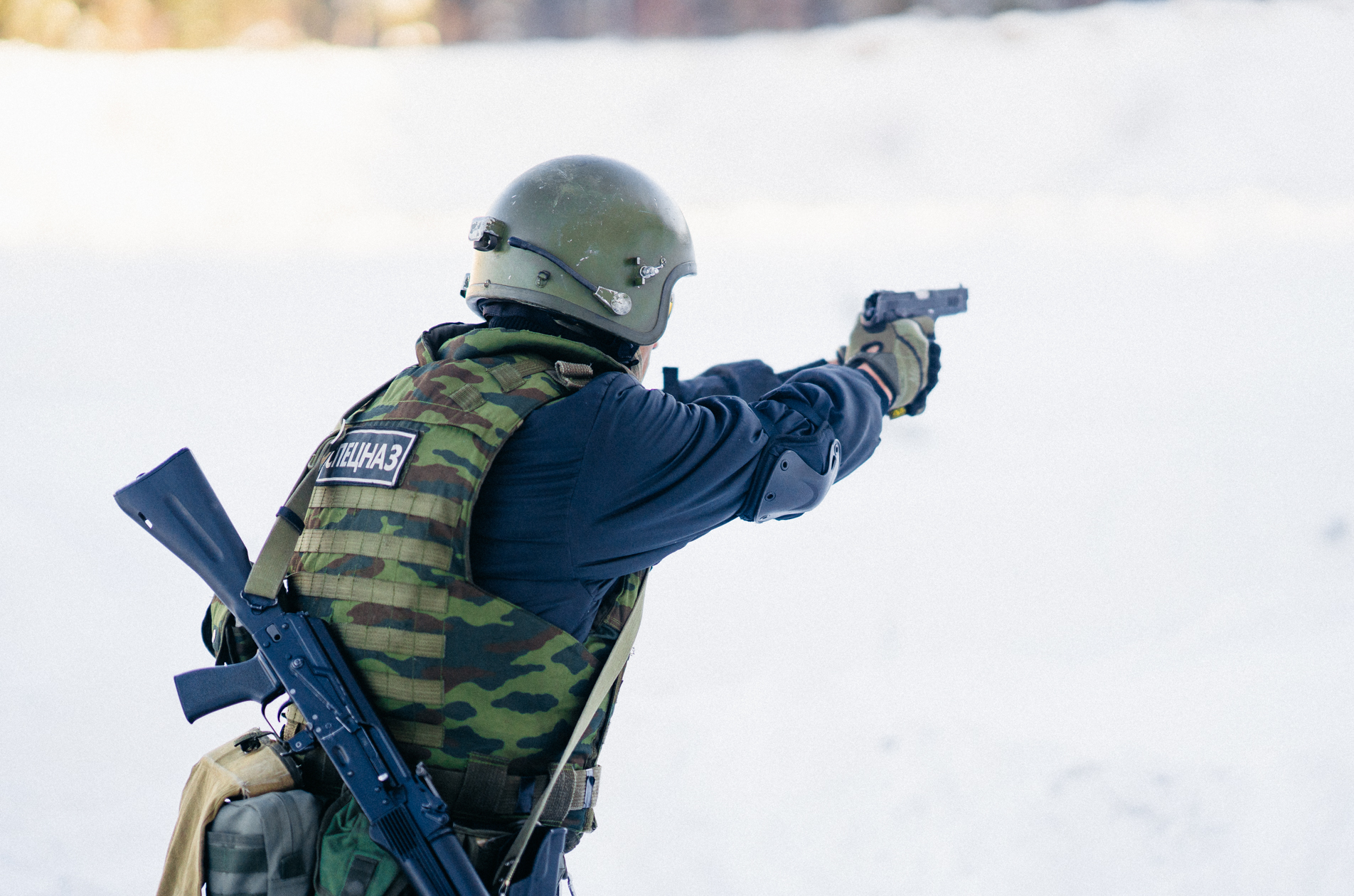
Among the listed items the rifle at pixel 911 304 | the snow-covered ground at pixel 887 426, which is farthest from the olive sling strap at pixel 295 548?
the snow-covered ground at pixel 887 426

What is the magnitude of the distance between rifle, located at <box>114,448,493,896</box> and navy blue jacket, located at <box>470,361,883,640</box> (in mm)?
197

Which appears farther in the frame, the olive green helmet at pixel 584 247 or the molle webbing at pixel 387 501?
the olive green helmet at pixel 584 247

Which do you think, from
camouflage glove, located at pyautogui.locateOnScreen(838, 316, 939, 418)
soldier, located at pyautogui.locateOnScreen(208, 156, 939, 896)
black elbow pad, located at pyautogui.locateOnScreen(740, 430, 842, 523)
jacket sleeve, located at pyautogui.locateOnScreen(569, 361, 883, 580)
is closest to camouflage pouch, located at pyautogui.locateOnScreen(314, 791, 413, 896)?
soldier, located at pyautogui.locateOnScreen(208, 156, 939, 896)

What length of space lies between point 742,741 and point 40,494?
6.90 ft

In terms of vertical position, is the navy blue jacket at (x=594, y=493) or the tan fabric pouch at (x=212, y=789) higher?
the navy blue jacket at (x=594, y=493)

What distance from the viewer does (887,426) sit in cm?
304

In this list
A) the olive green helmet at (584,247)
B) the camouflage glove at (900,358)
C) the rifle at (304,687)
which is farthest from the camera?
the camouflage glove at (900,358)

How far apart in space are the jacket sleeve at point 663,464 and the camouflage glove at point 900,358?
0.30 meters

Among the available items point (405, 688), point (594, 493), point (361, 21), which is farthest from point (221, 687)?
point (361, 21)

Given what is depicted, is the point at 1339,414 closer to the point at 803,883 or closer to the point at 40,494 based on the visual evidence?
the point at 803,883

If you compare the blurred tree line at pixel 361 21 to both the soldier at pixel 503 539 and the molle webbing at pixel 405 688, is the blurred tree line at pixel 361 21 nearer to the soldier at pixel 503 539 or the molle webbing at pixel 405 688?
the soldier at pixel 503 539

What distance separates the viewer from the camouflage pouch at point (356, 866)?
112 centimetres

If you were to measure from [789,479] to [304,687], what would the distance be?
60cm

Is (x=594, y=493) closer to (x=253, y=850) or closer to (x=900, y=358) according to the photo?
(x=253, y=850)
